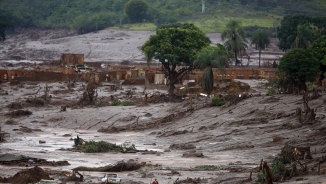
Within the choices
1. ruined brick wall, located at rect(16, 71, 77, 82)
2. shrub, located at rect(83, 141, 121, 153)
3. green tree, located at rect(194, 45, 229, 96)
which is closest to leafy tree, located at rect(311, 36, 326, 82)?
green tree, located at rect(194, 45, 229, 96)

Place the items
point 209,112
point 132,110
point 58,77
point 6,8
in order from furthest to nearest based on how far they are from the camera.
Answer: point 6,8, point 58,77, point 132,110, point 209,112

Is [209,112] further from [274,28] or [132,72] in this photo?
[274,28]

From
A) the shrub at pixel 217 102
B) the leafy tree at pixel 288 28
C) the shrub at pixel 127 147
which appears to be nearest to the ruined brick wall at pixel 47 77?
the shrub at pixel 217 102

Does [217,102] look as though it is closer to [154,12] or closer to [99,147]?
[99,147]

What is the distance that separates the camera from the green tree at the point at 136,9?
123000 mm

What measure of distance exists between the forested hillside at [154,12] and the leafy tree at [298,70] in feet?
220

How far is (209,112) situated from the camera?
40.5 meters

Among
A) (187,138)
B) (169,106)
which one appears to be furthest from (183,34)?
(187,138)

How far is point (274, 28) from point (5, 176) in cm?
9337

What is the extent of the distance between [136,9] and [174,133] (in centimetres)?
8796

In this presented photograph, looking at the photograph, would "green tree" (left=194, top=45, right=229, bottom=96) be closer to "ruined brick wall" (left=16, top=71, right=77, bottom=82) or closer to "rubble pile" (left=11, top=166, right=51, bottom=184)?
"ruined brick wall" (left=16, top=71, right=77, bottom=82)

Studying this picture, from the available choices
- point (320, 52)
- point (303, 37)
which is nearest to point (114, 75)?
point (303, 37)

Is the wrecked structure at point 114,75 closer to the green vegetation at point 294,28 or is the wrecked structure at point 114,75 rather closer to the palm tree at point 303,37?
the palm tree at point 303,37

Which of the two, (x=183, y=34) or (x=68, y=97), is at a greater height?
(x=183, y=34)
